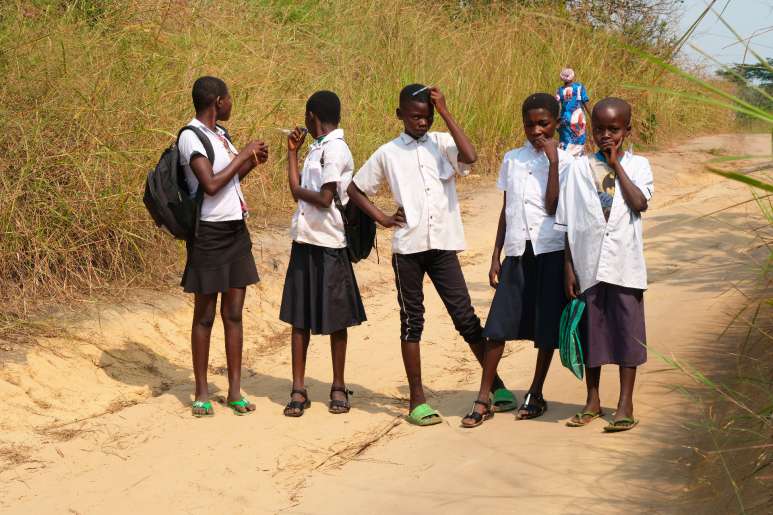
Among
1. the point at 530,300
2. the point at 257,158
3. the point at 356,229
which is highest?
the point at 257,158

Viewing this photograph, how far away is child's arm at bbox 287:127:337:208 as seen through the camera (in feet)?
16.4

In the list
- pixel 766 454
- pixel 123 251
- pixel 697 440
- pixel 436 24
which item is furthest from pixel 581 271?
pixel 436 24

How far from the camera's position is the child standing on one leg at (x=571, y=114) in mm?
10781

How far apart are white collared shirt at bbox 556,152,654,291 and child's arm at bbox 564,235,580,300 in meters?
0.02

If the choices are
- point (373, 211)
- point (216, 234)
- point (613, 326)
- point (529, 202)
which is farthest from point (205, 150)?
point (613, 326)

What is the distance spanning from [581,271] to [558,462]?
35.0 inches

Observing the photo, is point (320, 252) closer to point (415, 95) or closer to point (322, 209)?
point (322, 209)

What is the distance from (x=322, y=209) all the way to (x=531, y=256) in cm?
105

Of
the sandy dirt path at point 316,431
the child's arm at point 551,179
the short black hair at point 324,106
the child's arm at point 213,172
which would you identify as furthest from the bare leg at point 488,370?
the child's arm at point 213,172

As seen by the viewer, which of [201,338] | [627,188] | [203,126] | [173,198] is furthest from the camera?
[201,338]

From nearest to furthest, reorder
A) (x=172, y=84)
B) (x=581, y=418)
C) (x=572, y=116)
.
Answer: (x=581, y=418), (x=172, y=84), (x=572, y=116)

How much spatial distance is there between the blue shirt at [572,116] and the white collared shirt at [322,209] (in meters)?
6.11

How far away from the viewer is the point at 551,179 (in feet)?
15.3

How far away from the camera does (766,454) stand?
3555 mm
